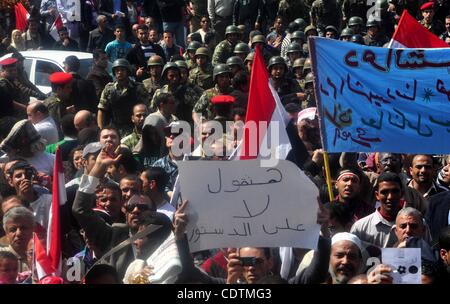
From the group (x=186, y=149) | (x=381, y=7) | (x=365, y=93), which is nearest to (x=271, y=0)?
(x=381, y=7)

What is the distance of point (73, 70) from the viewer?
53.3 feet

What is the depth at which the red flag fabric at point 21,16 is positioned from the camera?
22000 millimetres

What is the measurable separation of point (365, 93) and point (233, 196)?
94.5 inches

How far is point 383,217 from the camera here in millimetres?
9711

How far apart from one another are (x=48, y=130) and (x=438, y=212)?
4.30 metres

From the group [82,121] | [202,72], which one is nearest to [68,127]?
[82,121]

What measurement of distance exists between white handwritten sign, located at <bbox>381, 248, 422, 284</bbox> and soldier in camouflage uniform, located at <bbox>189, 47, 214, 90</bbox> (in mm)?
9067

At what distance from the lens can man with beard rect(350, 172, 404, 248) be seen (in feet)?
31.1

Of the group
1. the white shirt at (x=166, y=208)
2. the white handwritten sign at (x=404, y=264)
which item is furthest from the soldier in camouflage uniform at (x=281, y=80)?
the white handwritten sign at (x=404, y=264)

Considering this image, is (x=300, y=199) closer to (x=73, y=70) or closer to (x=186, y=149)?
(x=186, y=149)

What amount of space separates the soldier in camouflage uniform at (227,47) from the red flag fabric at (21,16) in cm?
512

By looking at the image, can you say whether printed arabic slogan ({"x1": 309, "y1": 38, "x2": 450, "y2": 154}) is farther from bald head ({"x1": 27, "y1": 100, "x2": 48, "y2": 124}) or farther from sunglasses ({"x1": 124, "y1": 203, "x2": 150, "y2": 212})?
bald head ({"x1": 27, "y1": 100, "x2": 48, "y2": 124})

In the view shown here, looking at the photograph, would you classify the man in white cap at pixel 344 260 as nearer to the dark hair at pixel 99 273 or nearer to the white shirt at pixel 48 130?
the dark hair at pixel 99 273

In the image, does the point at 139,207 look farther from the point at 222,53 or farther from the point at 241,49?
the point at 222,53
